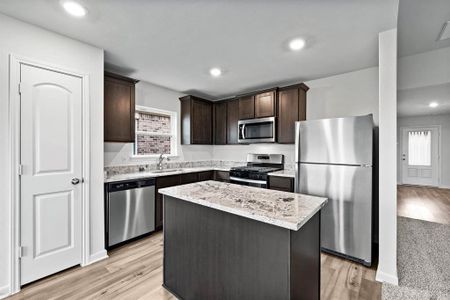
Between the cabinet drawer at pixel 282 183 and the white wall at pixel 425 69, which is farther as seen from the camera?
the cabinet drawer at pixel 282 183

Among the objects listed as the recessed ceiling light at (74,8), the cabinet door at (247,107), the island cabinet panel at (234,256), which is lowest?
the island cabinet panel at (234,256)

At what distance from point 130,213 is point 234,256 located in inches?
78.5

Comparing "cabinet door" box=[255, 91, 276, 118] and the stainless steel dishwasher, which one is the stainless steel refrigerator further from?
the stainless steel dishwasher

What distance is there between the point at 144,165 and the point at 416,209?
19.3 feet

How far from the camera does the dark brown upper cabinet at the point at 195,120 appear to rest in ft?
13.6

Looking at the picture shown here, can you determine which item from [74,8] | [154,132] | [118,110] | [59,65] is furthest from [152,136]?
[74,8]

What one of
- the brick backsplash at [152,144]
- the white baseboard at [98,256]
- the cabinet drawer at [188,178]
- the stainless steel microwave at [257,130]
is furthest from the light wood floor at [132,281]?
the stainless steel microwave at [257,130]

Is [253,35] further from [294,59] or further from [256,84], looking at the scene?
[256,84]

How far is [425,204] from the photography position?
4926mm

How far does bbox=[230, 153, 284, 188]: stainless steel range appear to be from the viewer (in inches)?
134

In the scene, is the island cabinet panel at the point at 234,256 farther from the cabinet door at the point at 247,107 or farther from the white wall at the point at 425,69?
the white wall at the point at 425,69

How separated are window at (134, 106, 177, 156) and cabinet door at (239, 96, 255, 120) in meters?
1.39

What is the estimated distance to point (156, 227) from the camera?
3195 millimetres

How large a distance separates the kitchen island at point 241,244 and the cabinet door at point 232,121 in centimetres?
244
